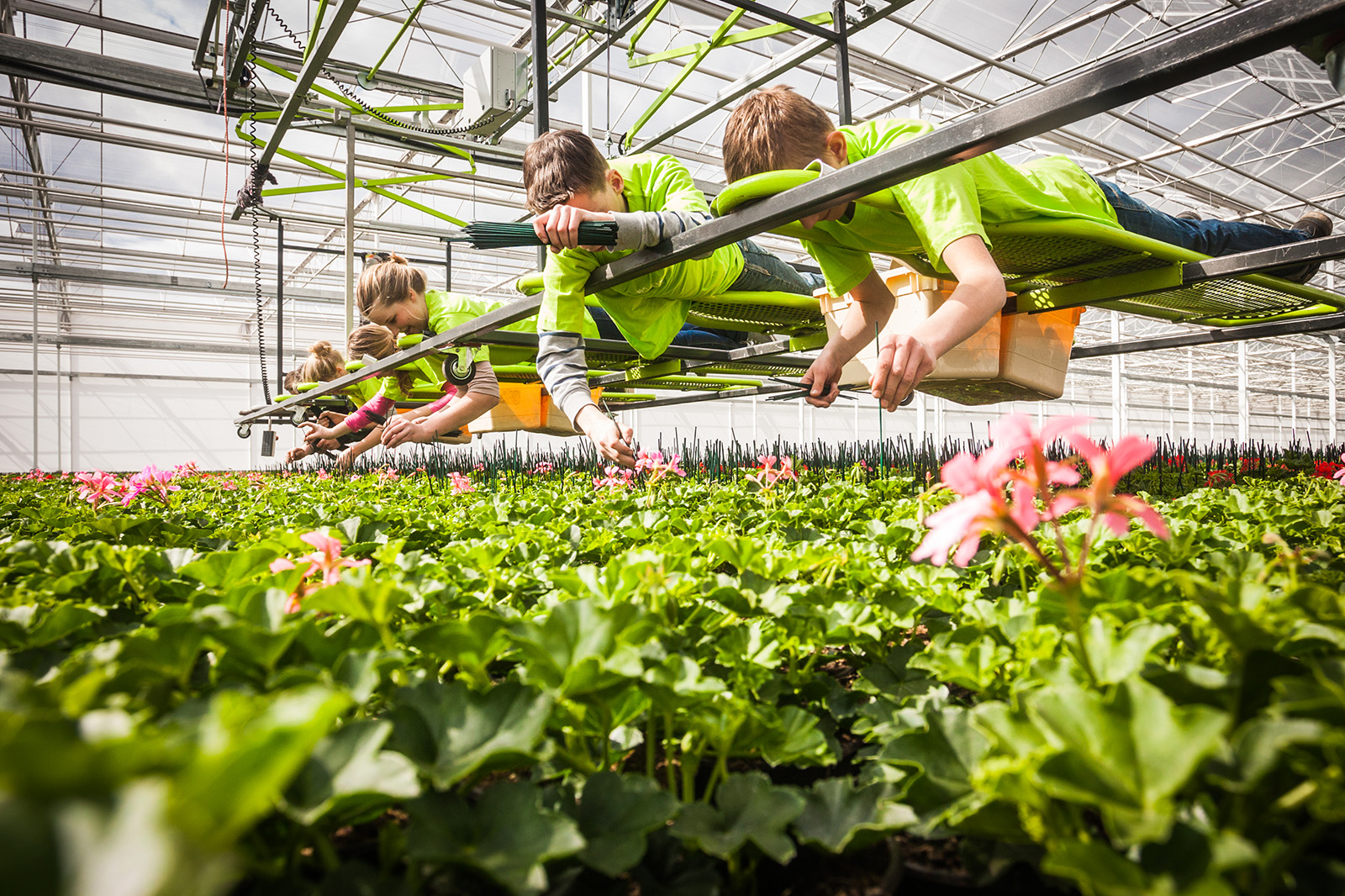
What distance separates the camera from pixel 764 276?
2.80 metres

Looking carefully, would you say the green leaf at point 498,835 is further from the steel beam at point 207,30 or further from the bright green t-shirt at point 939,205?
the steel beam at point 207,30

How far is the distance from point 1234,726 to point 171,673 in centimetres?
70

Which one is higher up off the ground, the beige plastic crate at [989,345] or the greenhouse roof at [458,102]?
the greenhouse roof at [458,102]

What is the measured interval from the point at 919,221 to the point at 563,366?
1.04 metres

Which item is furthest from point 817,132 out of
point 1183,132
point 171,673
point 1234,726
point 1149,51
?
point 1183,132

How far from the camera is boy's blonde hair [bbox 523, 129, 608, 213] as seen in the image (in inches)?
74.0

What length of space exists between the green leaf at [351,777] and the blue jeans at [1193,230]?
2498 mm

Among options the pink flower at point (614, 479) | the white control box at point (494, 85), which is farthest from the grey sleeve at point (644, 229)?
the white control box at point (494, 85)

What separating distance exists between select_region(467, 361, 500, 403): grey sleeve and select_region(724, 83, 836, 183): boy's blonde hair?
2.25m

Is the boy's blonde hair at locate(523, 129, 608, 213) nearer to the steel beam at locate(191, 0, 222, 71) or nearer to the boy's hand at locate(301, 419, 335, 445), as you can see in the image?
the steel beam at locate(191, 0, 222, 71)

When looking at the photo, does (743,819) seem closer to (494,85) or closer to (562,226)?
(562,226)

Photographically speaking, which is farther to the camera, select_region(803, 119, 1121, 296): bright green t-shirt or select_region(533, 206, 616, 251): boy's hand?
select_region(533, 206, 616, 251): boy's hand

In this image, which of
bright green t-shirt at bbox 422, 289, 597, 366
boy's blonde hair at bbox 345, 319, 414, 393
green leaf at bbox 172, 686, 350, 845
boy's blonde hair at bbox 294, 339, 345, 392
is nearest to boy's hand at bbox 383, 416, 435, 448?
bright green t-shirt at bbox 422, 289, 597, 366

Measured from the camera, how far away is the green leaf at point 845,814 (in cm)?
49
